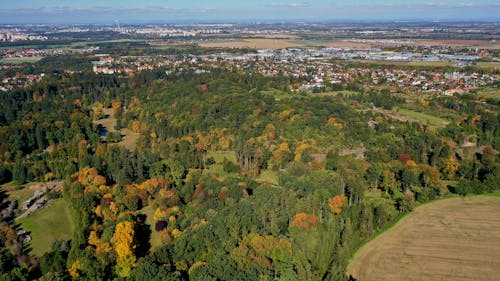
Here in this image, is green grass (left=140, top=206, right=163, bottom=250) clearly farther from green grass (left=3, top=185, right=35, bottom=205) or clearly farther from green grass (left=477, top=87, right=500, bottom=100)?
green grass (left=477, top=87, right=500, bottom=100)

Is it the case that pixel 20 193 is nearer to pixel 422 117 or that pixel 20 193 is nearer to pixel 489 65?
pixel 422 117

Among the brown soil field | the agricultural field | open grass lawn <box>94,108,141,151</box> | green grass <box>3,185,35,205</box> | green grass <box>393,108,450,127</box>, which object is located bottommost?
green grass <box>3,185,35,205</box>

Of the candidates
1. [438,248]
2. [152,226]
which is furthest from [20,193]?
[438,248]

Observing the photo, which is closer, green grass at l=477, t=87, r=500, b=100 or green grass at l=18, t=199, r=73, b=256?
green grass at l=18, t=199, r=73, b=256

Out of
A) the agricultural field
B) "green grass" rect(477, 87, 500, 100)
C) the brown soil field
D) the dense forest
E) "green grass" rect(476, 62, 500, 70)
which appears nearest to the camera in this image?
the brown soil field

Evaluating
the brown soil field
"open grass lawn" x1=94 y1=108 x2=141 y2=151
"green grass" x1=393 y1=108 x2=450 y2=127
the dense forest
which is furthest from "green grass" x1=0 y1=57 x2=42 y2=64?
the brown soil field

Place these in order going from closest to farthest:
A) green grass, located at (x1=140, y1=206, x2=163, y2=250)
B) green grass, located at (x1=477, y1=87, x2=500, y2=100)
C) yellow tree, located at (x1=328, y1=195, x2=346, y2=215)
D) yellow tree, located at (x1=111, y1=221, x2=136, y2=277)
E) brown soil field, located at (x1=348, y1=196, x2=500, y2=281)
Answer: brown soil field, located at (x1=348, y1=196, x2=500, y2=281)
yellow tree, located at (x1=111, y1=221, x2=136, y2=277)
green grass, located at (x1=140, y1=206, x2=163, y2=250)
yellow tree, located at (x1=328, y1=195, x2=346, y2=215)
green grass, located at (x1=477, y1=87, x2=500, y2=100)
